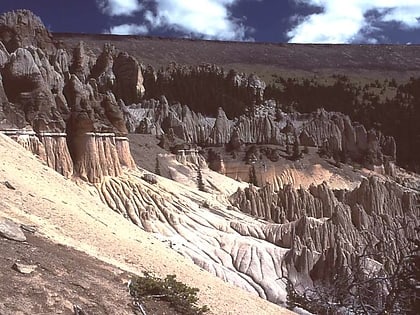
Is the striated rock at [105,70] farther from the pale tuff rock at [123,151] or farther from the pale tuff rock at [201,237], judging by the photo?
the pale tuff rock at [201,237]

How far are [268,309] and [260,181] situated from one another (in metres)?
37.5

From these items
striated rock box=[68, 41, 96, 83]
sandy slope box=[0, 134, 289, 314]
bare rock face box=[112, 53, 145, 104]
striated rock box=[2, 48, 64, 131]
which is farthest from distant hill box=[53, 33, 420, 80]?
sandy slope box=[0, 134, 289, 314]

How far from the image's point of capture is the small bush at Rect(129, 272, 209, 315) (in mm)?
9266

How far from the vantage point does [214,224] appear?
90.7ft

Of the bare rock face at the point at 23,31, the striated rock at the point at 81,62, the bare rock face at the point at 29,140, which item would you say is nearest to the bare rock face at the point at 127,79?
the striated rock at the point at 81,62

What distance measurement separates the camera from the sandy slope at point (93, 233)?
11.8m

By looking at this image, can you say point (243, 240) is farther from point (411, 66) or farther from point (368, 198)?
point (411, 66)

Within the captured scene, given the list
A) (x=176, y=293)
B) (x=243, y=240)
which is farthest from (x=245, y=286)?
(x=176, y=293)

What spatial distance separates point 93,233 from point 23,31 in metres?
52.0

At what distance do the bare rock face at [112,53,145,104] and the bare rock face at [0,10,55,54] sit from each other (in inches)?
358

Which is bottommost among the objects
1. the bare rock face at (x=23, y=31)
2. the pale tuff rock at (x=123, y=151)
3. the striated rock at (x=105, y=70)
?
the pale tuff rock at (x=123, y=151)

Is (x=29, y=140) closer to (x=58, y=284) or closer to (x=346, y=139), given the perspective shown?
(x=58, y=284)

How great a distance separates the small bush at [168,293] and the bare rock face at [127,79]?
58.4 meters

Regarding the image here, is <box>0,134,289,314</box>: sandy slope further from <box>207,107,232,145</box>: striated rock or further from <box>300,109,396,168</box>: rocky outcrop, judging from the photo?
<box>300,109,396,168</box>: rocky outcrop
